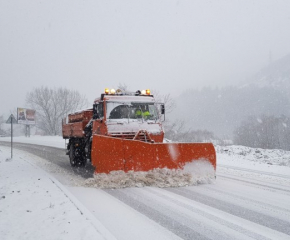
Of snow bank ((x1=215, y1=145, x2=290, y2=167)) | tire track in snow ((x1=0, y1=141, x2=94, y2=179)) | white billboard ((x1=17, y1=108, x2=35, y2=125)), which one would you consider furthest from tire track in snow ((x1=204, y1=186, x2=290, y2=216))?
white billboard ((x1=17, y1=108, x2=35, y2=125))

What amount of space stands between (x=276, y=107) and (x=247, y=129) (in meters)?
37.5

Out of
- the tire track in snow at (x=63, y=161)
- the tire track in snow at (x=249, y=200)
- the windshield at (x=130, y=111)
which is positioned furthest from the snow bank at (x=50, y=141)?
the tire track in snow at (x=249, y=200)

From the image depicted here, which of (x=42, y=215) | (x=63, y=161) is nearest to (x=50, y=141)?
(x=63, y=161)

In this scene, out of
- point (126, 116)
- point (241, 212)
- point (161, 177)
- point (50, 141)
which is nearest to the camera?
point (241, 212)

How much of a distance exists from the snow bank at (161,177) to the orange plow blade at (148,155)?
0.38 ft

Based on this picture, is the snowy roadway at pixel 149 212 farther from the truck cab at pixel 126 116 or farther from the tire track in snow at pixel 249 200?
the truck cab at pixel 126 116

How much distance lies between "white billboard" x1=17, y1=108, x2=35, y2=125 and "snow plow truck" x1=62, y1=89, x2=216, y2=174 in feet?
131

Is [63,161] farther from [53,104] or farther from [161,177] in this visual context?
[53,104]

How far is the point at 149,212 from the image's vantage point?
4672 millimetres

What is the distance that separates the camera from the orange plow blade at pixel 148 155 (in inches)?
261

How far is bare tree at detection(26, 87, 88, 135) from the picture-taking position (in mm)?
54000

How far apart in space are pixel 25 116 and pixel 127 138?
149ft

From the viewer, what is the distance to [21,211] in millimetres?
4711

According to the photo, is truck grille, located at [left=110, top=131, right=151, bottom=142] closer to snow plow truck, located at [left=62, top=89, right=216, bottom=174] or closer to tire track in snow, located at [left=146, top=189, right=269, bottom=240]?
snow plow truck, located at [left=62, top=89, right=216, bottom=174]
